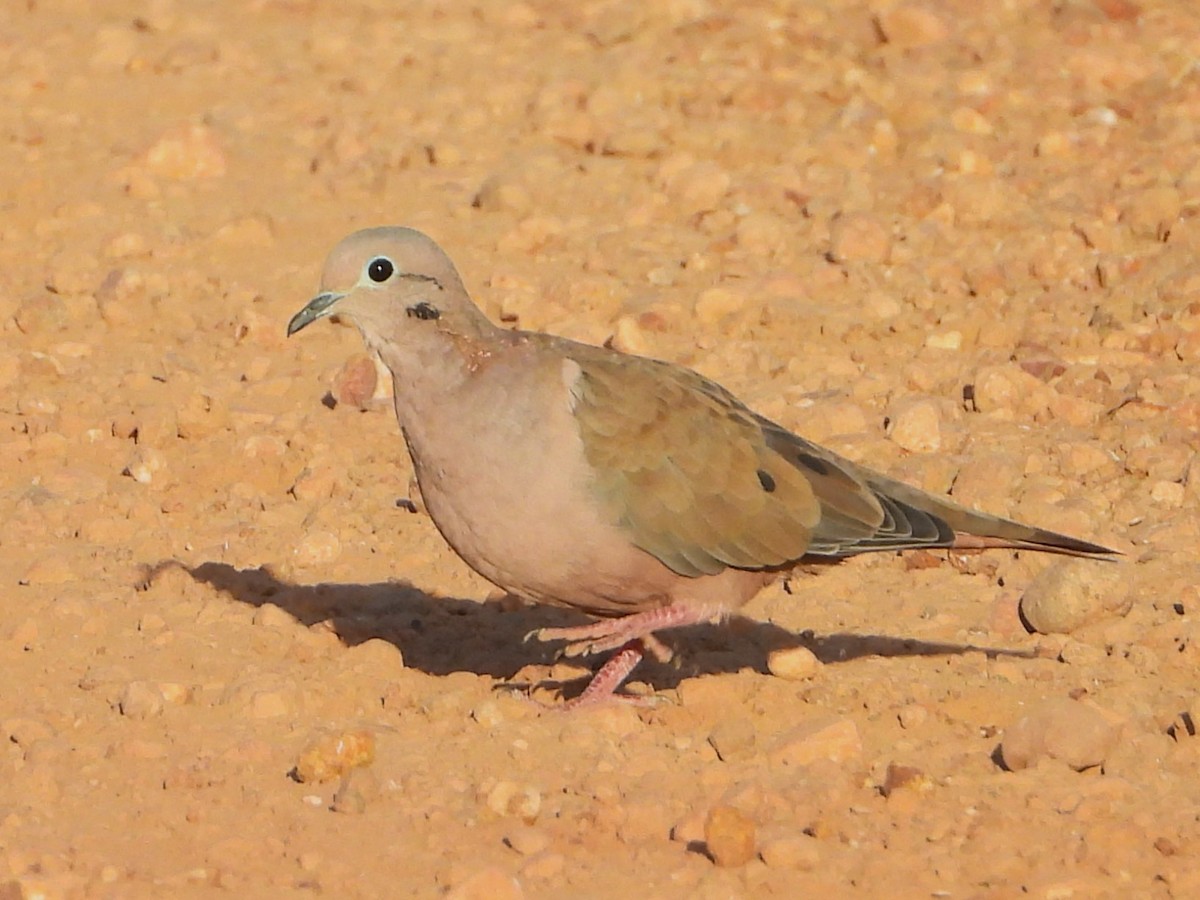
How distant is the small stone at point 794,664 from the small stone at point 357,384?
249 centimetres

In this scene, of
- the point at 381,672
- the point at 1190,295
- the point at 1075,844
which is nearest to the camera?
the point at 1075,844

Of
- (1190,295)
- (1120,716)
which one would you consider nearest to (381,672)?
(1120,716)

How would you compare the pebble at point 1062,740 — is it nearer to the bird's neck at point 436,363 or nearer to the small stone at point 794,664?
the small stone at point 794,664

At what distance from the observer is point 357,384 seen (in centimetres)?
A: 800

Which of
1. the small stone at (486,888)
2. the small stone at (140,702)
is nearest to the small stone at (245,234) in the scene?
the small stone at (140,702)

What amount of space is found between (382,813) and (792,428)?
119 inches

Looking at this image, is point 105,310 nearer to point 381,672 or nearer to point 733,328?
point 733,328

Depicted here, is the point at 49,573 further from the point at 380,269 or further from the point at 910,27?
the point at 910,27

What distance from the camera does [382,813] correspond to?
5.19m

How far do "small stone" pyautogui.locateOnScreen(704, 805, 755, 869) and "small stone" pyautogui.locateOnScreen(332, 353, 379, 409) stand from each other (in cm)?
348

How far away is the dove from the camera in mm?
5676

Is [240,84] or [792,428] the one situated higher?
[240,84]

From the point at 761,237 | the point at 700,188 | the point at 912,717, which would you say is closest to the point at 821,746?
the point at 912,717

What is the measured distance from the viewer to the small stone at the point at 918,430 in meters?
7.62
